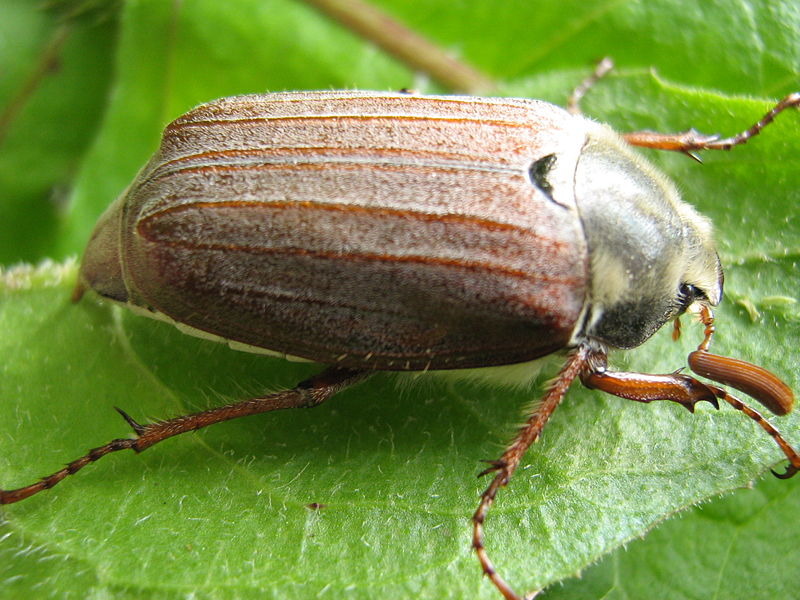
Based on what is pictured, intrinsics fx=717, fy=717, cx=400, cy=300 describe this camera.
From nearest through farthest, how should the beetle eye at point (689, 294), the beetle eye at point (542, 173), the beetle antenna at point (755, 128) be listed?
the beetle eye at point (542, 173) → the beetle eye at point (689, 294) → the beetle antenna at point (755, 128)

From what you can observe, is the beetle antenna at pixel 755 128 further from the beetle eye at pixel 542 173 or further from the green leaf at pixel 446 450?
the beetle eye at pixel 542 173

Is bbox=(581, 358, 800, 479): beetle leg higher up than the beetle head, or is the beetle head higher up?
the beetle head

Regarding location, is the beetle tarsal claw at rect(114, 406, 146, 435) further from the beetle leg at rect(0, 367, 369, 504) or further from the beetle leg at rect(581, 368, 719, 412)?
the beetle leg at rect(581, 368, 719, 412)

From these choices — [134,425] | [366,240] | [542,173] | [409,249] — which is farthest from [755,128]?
[134,425]

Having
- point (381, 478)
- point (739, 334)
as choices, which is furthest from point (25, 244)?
point (739, 334)

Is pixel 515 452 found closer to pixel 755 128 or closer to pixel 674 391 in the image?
pixel 674 391

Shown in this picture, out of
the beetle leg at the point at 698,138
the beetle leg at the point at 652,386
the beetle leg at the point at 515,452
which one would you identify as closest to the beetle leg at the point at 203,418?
the beetle leg at the point at 515,452

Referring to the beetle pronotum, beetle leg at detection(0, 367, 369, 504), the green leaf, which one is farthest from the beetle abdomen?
the green leaf
